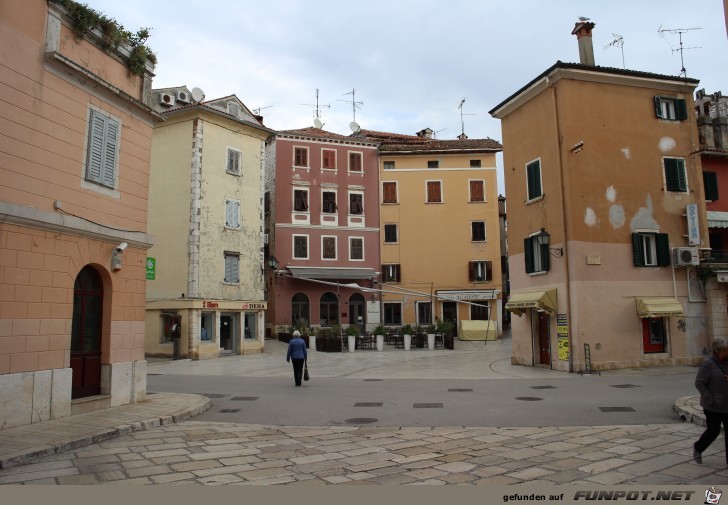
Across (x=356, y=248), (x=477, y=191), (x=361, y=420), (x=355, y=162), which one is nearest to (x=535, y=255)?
(x=361, y=420)

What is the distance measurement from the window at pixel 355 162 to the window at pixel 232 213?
10.7 metres

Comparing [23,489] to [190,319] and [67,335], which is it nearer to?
[67,335]

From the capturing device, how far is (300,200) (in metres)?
38.4

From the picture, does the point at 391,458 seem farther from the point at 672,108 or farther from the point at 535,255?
the point at 672,108

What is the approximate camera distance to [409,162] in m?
40.8

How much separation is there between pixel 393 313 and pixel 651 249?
2061 cm

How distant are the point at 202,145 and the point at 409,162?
1594cm

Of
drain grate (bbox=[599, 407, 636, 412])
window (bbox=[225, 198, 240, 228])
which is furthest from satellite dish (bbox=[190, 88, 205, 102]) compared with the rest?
drain grate (bbox=[599, 407, 636, 412])

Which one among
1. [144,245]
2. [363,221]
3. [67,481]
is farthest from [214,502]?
[363,221]

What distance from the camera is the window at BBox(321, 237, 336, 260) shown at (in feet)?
126

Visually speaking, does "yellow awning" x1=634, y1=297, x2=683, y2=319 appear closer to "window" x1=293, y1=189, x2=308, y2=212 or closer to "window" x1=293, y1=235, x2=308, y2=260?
"window" x1=293, y1=235, x2=308, y2=260

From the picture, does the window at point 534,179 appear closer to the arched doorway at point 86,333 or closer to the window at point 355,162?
the arched doorway at point 86,333

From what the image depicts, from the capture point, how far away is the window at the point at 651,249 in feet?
68.2

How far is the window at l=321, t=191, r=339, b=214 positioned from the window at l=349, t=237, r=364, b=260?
7.57ft
